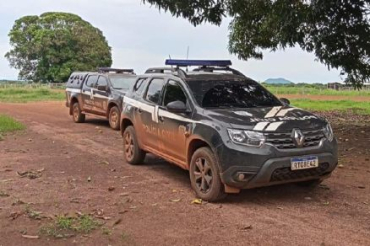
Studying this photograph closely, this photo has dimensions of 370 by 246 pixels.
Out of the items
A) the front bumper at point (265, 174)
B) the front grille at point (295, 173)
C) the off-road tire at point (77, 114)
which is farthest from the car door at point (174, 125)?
the off-road tire at point (77, 114)

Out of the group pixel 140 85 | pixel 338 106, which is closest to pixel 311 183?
pixel 140 85

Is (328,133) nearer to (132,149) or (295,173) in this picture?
(295,173)

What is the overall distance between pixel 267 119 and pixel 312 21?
12.5ft

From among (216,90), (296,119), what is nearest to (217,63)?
(216,90)

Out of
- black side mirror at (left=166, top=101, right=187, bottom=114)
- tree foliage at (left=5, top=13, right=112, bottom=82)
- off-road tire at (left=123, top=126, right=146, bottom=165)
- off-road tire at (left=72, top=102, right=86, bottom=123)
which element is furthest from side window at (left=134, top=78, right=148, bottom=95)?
tree foliage at (left=5, top=13, right=112, bottom=82)

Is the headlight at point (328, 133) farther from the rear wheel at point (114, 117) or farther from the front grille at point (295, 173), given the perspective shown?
the rear wheel at point (114, 117)

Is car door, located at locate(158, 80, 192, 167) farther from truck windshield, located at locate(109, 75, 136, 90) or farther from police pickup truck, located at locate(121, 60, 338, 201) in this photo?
truck windshield, located at locate(109, 75, 136, 90)

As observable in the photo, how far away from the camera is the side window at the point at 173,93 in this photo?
683 cm

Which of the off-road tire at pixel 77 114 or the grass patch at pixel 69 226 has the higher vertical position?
the off-road tire at pixel 77 114

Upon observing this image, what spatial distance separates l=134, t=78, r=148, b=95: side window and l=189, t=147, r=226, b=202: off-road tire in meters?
2.34

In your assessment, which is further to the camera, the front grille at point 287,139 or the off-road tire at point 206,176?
the off-road tire at point 206,176

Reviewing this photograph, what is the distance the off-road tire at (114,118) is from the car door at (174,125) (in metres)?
6.67

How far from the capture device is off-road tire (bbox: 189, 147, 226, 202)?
5.82 metres

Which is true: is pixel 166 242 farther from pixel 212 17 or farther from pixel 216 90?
pixel 212 17
